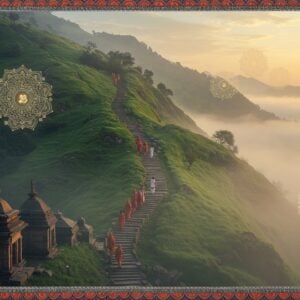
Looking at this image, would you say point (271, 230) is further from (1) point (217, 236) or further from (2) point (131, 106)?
(2) point (131, 106)

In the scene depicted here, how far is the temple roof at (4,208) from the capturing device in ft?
36.5

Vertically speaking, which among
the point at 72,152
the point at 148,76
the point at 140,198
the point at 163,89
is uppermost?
the point at 148,76

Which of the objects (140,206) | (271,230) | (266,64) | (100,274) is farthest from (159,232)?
(266,64)

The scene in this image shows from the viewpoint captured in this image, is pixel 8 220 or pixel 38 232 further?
pixel 38 232

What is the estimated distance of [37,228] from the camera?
11672 mm

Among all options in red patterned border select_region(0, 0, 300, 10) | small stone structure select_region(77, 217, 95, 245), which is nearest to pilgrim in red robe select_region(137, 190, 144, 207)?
small stone structure select_region(77, 217, 95, 245)

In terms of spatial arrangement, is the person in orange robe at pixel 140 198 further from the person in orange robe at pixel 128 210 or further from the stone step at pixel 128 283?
the stone step at pixel 128 283

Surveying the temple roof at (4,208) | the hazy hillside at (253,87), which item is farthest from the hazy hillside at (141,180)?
the hazy hillside at (253,87)

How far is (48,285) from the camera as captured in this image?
11.4 meters

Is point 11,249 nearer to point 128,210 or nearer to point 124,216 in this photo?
point 124,216

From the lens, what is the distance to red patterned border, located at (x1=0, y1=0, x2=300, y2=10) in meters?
11.7

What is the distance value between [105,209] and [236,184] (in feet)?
9.08

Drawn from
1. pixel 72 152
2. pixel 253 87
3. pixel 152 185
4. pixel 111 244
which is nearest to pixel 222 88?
pixel 253 87

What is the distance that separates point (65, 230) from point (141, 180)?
182cm
